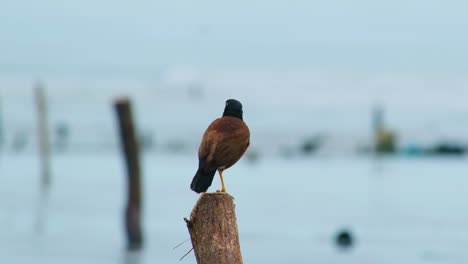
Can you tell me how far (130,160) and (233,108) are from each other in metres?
14.2

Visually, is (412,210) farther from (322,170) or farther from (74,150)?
(74,150)

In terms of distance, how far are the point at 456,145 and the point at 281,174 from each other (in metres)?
31.3

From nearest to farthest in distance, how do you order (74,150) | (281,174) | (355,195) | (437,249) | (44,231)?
(437,249) < (44,231) < (355,195) < (281,174) < (74,150)

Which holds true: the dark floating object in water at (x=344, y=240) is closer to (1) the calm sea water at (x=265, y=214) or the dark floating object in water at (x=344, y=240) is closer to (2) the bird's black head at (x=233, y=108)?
(1) the calm sea water at (x=265, y=214)

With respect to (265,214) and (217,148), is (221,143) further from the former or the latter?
(265,214)

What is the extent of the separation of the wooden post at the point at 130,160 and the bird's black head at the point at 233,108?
13753mm

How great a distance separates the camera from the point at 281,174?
181 feet

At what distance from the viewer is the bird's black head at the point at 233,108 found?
31.6 ft

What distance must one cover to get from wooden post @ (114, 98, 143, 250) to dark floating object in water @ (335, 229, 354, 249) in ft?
13.7

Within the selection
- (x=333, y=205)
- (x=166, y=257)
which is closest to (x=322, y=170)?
(x=333, y=205)

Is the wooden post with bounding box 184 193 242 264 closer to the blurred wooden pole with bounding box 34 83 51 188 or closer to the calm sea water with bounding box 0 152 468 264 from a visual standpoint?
the calm sea water with bounding box 0 152 468 264

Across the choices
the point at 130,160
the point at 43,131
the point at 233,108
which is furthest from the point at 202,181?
the point at 43,131

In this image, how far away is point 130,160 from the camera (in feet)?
→ 78.0

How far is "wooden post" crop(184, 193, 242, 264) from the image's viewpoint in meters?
9.49
